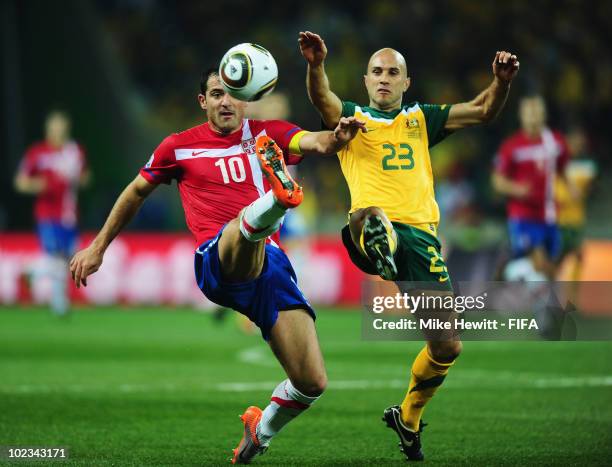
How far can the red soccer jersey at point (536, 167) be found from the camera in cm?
1400

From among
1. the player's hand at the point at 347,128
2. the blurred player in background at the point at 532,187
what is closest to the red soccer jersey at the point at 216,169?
the player's hand at the point at 347,128

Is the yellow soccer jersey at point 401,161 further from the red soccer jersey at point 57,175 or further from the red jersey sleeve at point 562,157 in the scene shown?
the red soccer jersey at point 57,175

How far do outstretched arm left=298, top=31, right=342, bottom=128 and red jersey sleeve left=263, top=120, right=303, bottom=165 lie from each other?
1.14ft

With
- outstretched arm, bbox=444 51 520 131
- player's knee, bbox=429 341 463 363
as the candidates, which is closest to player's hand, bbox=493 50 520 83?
outstretched arm, bbox=444 51 520 131

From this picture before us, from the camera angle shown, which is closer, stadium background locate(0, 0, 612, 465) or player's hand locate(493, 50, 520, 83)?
player's hand locate(493, 50, 520, 83)

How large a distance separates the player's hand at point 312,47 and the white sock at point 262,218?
1.06 meters

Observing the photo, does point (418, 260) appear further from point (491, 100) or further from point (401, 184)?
point (491, 100)

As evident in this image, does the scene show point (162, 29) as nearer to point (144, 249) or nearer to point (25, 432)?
point (144, 249)

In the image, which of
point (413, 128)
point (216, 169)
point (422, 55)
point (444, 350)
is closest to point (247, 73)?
point (216, 169)

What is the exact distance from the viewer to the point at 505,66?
6578mm

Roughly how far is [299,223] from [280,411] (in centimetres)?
1035

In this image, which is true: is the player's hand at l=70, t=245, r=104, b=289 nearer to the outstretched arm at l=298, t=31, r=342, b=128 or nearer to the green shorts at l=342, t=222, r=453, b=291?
the outstretched arm at l=298, t=31, r=342, b=128

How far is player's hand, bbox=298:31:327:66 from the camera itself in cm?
625

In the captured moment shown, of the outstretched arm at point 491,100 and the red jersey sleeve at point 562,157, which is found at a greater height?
the outstretched arm at point 491,100
